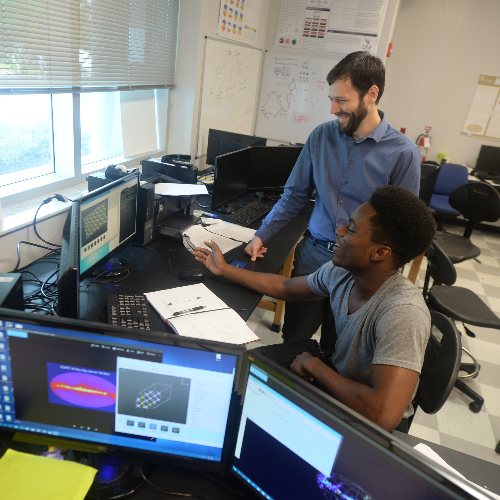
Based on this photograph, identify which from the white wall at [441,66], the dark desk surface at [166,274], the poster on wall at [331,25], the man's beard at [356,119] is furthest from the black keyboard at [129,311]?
the white wall at [441,66]

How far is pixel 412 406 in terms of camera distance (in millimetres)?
1417

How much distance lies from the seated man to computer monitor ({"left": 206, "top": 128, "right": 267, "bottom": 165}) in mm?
2056

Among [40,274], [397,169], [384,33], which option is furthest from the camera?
[384,33]

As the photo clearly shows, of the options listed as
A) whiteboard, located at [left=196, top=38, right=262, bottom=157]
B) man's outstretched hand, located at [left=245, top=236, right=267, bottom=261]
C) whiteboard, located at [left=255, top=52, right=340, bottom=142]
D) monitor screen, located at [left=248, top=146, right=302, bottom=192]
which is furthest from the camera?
whiteboard, located at [left=255, top=52, right=340, bottom=142]

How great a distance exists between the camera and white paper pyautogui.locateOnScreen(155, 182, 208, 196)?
2150 millimetres

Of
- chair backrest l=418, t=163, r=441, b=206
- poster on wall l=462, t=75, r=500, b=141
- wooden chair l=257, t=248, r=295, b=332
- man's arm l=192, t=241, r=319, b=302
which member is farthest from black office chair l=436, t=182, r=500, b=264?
man's arm l=192, t=241, r=319, b=302

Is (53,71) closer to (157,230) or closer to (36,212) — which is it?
(36,212)

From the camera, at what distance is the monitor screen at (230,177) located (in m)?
2.56

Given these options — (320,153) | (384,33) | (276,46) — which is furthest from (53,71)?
(384,33)

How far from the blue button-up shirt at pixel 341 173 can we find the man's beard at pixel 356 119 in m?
0.07

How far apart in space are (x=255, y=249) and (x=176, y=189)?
561mm

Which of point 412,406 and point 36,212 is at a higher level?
point 36,212

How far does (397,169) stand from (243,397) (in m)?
1.51

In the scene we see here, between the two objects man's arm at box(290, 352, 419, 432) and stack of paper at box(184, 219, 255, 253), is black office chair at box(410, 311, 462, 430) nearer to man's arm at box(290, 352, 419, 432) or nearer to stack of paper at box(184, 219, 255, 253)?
man's arm at box(290, 352, 419, 432)
